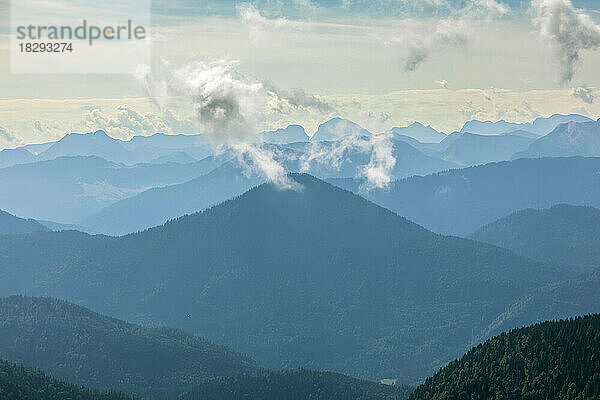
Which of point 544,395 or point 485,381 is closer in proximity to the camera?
point 544,395

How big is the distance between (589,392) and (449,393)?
35373 millimetres

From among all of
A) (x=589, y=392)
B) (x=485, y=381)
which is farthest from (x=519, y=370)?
(x=589, y=392)

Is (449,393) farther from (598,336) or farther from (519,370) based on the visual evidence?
(598,336)

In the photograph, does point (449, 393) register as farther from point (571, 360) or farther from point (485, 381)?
point (571, 360)

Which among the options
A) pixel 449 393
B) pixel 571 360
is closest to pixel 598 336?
pixel 571 360

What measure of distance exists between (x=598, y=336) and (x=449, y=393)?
42.0 metres

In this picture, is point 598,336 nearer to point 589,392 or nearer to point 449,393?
point 589,392

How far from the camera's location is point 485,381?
655ft

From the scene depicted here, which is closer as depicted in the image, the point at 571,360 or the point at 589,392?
the point at 589,392

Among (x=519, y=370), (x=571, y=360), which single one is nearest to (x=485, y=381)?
(x=519, y=370)

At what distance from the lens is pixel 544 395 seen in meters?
188

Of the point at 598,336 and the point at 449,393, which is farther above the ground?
the point at 598,336

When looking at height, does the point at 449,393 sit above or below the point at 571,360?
below

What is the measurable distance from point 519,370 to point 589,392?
21.5 meters
